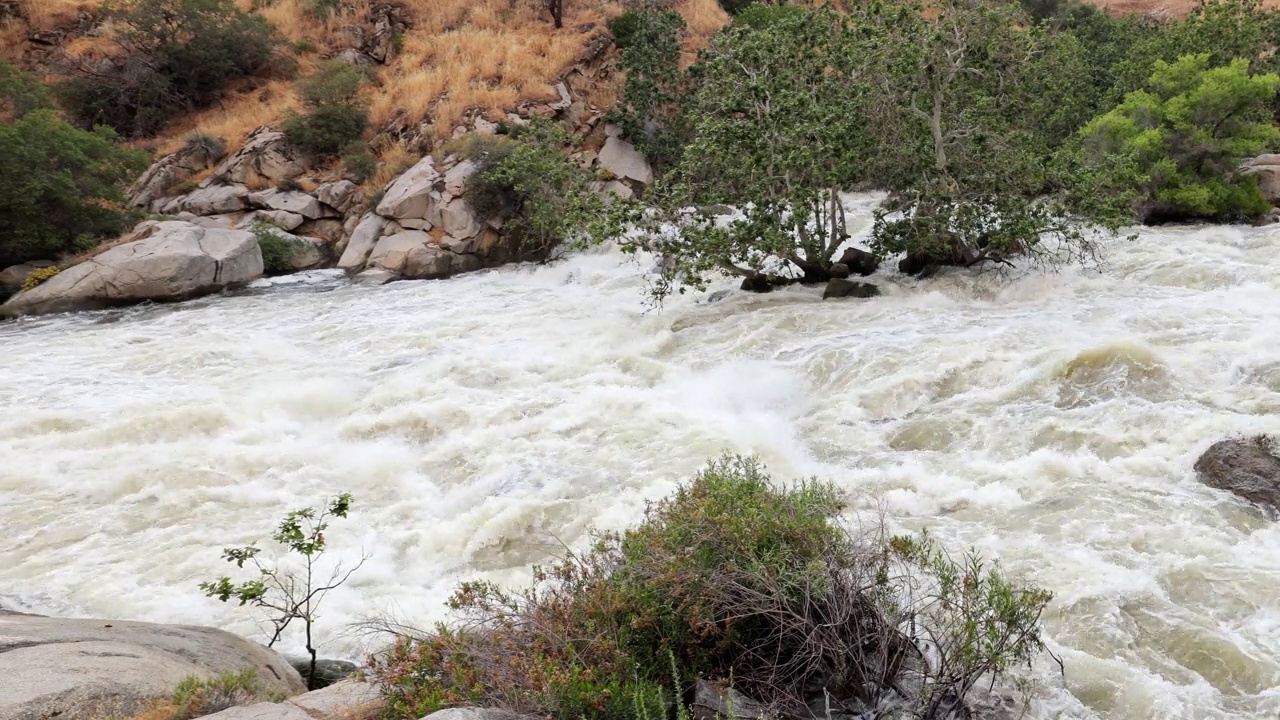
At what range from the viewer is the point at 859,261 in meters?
14.5

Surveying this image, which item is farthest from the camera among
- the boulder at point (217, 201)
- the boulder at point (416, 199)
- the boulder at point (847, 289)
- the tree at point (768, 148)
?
the boulder at point (217, 201)

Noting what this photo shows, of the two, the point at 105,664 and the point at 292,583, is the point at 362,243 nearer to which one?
the point at 292,583

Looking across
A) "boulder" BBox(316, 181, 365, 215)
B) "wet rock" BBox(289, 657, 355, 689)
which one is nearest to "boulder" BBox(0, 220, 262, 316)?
"boulder" BBox(316, 181, 365, 215)

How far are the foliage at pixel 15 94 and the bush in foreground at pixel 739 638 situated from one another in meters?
24.5

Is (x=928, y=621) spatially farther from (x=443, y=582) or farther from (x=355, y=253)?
(x=355, y=253)

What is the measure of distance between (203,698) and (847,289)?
1127cm

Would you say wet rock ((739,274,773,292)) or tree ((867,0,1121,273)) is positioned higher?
tree ((867,0,1121,273))

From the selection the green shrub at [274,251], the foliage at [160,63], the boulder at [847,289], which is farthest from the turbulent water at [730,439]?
the foliage at [160,63]

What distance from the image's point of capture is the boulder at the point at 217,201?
74.5 feet

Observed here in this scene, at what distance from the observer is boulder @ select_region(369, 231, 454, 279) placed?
19.5 metres

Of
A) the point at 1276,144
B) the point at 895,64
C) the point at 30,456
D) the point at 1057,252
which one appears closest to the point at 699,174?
the point at 895,64

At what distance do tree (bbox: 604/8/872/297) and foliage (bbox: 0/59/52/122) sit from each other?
19344 millimetres

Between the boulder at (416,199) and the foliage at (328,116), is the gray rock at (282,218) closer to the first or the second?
the boulder at (416,199)

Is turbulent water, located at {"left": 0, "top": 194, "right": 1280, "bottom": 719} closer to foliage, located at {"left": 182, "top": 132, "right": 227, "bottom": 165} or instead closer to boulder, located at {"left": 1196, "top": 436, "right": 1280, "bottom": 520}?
boulder, located at {"left": 1196, "top": 436, "right": 1280, "bottom": 520}
